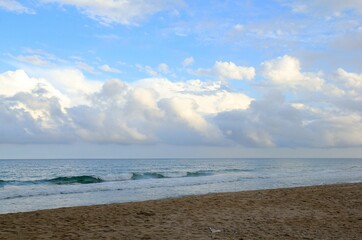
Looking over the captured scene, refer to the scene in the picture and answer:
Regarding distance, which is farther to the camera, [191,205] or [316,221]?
[191,205]

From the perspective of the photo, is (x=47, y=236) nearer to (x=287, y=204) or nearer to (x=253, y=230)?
(x=253, y=230)

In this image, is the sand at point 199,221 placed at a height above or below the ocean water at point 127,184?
above

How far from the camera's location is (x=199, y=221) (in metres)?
10.5

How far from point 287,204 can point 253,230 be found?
5.14 m

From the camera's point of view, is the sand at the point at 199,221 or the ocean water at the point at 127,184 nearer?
the sand at the point at 199,221

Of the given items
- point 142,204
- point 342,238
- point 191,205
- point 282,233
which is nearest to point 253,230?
point 282,233

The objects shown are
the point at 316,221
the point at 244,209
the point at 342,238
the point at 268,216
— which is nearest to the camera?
the point at 342,238

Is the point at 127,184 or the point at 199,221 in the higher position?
the point at 199,221

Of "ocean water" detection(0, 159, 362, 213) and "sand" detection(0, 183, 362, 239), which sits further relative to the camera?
"ocean water" detection(0, 159, 362, 213)

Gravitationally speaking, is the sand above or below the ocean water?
above

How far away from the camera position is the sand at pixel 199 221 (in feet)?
29.0

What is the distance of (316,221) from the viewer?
1038cm

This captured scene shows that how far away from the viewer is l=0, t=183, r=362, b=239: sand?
8.83m

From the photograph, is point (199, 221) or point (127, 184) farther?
point (127, 184)
